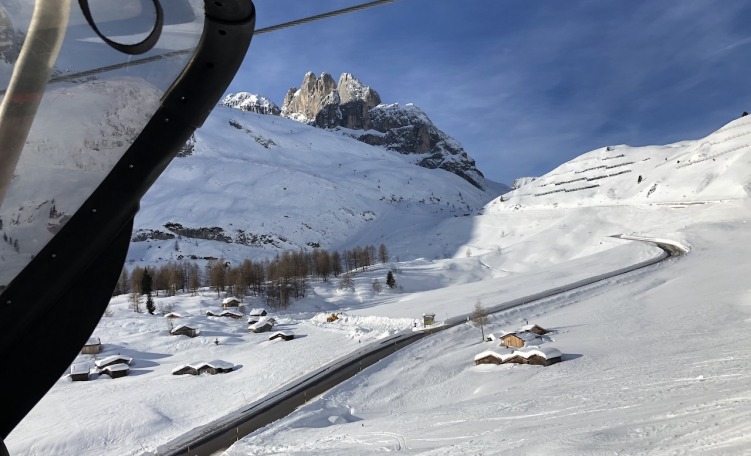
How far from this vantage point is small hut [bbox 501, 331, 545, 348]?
1403 inches

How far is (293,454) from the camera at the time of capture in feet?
57.1

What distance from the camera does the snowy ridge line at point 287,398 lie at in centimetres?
2305

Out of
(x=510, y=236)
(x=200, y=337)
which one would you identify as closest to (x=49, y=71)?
(x=200, y=337)

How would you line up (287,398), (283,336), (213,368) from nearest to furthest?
1. (287,398)
2. (213,368)
3. (283,336)

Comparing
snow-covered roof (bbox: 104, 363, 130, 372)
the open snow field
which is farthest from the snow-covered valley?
snow-covered roof (bbox: 104, 363, 130, 372)

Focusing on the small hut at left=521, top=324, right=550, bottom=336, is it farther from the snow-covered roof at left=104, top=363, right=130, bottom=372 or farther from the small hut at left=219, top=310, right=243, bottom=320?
the small hut at left=219, top=310, right=243, bottom=320

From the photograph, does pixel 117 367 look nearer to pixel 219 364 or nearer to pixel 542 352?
pixel 219 364

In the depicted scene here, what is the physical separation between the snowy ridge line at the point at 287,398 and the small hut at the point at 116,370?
664 inches

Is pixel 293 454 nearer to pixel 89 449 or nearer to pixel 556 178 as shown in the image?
pixel 89 449

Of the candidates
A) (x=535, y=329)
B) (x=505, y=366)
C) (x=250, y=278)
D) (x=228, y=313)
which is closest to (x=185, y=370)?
(x=505, y=366)

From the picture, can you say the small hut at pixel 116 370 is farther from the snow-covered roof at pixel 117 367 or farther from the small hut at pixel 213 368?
the small hut at pixel 213 368

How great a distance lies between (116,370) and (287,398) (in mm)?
19580

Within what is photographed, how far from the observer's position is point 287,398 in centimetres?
2942

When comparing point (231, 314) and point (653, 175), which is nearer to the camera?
point (231, 314)
